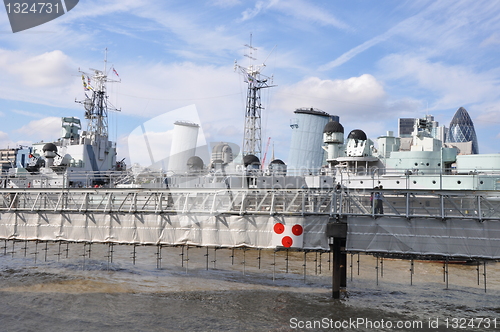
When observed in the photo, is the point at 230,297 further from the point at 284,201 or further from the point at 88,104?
the point at 88,104

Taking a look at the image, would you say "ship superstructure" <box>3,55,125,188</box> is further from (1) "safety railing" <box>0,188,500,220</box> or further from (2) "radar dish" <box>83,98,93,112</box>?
(1) "safety railing" <box>0,188,500,220</box>

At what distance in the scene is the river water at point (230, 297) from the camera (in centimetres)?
2177

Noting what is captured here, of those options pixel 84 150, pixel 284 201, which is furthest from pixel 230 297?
pixel 84 150

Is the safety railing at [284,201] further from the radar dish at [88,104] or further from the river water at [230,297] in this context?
the radar dish at [88,104]

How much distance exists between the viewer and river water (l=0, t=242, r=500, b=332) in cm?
2177

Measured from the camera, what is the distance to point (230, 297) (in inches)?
1057

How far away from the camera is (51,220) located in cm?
2745

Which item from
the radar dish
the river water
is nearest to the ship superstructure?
the radar dish


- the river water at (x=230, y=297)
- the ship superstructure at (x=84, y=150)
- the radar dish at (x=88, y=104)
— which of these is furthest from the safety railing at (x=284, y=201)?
the radar dish at (x=88, y=104)

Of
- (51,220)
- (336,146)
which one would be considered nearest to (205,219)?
(51,220)

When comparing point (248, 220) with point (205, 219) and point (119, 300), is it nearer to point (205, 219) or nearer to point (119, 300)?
point (205, 219)

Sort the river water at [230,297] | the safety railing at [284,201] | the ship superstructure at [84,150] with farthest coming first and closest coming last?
the ship superstructure at [84,150], the safety railing at [284,201], the river water at [230,297]

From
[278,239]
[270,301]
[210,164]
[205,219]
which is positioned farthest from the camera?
[210,164]

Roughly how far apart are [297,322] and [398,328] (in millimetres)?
5633
